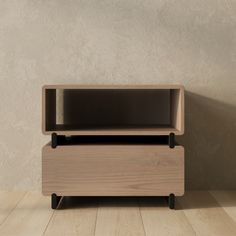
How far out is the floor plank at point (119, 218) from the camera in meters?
1.58

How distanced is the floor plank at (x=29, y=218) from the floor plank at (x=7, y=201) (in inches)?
0.7

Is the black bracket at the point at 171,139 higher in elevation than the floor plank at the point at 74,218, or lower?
higher

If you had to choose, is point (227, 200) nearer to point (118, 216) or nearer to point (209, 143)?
point (209, 143)

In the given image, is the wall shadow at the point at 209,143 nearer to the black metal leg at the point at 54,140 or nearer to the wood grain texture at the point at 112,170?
the wood grain texture at the point at 112,170

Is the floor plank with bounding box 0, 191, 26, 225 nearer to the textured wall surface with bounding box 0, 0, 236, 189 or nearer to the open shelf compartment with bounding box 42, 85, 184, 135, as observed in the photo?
the textured wall surface with bounding box 0, 0, 236, 189

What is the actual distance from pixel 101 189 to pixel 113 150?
0.56 ft

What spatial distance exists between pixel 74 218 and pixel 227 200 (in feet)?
2.39

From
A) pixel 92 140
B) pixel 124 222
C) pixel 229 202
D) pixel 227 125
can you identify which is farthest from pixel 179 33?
pixel 124 222

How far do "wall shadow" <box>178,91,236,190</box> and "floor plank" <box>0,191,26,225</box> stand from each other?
827 millimetres

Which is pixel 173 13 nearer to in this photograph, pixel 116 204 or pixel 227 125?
pixel 227 125

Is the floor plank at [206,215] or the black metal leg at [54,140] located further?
the black metal leg at [54,140]

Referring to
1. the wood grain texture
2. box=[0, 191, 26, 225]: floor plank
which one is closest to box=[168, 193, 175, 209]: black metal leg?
the wood grain texture

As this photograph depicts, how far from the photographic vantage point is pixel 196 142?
2246 mm

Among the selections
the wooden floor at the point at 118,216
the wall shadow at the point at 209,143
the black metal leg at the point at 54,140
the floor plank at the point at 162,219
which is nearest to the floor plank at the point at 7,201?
the wooden floor at the point at 118,216
